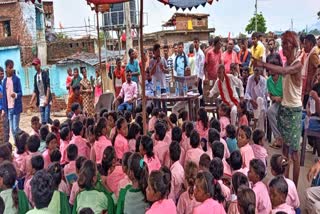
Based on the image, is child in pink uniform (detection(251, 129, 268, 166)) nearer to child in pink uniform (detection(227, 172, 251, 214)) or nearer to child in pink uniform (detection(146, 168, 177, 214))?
child in pink uniform (detection(227, 172, 251, 214))

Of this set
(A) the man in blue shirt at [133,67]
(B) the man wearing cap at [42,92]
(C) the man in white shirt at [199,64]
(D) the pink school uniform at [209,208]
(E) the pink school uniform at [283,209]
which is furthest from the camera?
(C) the man in white shirt at [199,64]

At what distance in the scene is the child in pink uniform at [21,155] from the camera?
14.8 ft

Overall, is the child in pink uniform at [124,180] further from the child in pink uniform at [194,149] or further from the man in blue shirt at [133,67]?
the man in blue shirt at [133,67]

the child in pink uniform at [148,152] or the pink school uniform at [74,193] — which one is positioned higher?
the child in pink uniform at [148,152]

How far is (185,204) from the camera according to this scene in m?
3.50

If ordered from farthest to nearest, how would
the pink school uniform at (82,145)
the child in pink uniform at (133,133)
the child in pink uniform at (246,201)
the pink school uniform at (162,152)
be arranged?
the child in pink uniform at (133,133)
the pink school uniform at (82,145)
the pink school uniform at (162,152)
the child in pink uniform at (246,201)

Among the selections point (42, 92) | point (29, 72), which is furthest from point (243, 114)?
point (29, 72)

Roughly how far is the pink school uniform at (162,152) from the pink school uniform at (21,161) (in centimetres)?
151

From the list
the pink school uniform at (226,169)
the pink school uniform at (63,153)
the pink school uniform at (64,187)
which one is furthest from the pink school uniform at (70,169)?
the pink school uniform at (226,169)

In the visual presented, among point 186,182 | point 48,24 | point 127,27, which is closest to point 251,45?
point 186,182

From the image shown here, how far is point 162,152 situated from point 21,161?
1.66 meters

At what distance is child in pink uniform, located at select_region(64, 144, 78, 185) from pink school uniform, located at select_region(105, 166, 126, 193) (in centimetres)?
50

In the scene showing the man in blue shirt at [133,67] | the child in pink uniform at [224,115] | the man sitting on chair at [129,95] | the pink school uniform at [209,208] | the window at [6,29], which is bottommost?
the pink school uniform at [209,208]

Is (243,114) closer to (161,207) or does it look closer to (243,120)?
(243,120)
